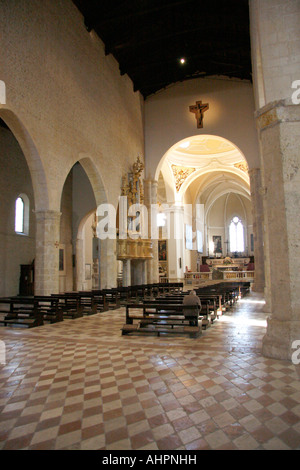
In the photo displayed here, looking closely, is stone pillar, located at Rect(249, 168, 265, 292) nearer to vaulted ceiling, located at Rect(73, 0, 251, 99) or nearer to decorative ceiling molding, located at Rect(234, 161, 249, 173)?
vaulted ceiling, located at Rect(73, 0, 251, 99)

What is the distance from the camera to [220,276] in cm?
2362

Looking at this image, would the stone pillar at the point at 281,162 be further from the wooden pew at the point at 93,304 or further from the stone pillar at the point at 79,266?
the stone pillar at the point at 79,266

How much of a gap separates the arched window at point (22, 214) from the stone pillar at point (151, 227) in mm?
6903

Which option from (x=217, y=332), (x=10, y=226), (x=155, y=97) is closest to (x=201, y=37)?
(x=155, y=97)

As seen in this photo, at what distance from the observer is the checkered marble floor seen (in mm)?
2711

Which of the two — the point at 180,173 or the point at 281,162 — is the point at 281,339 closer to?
the point at 281,162

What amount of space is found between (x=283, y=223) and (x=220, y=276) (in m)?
19.1

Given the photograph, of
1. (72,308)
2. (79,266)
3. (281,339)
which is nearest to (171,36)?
(72,308)

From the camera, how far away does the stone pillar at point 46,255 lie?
35.9ft

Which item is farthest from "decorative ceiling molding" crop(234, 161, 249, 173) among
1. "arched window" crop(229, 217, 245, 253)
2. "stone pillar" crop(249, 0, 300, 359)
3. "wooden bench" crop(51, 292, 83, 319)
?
"stone pillar" crop(249, 0, 300, 359)

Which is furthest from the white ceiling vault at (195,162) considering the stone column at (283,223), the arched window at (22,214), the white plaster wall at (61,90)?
→ the stone column at (283,223)

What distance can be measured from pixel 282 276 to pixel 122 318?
223 inches
